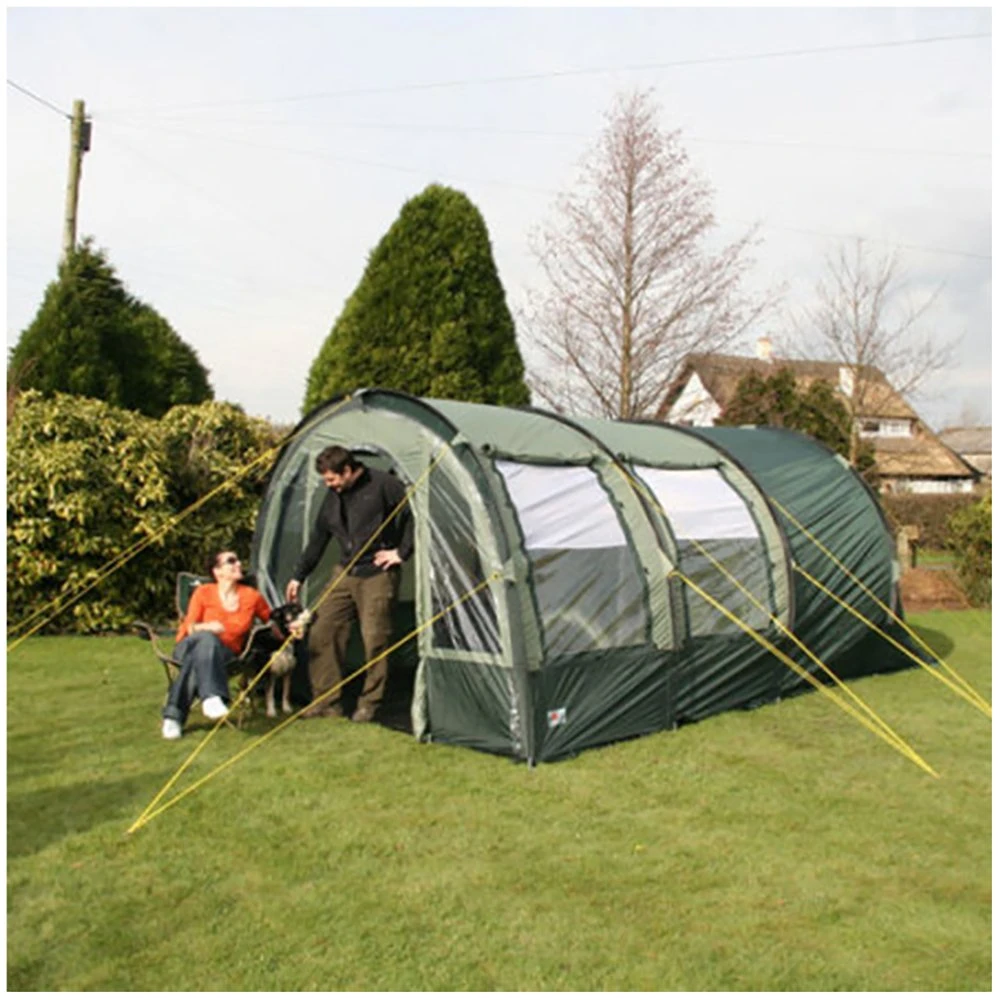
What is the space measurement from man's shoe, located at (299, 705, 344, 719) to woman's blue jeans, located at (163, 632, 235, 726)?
2.49ft

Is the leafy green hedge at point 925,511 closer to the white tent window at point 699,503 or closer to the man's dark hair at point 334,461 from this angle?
the white tent window at point 699,503

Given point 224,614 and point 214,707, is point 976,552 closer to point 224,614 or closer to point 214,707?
point 224,614

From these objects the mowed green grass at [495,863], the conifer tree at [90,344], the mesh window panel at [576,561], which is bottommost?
the mowed green grass at [495,863]

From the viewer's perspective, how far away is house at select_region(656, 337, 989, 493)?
1586cm

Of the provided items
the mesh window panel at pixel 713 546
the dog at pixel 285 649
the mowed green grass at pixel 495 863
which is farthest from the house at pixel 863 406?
the mowed green grass at pixel 495 863

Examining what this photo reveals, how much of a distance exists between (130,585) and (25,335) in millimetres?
3272

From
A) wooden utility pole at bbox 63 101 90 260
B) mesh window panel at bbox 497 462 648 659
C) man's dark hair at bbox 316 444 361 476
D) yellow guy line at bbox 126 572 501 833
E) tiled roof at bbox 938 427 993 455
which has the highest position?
wooden utility pole at bbox 63 101 90 260

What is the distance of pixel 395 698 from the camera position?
751 centimetres

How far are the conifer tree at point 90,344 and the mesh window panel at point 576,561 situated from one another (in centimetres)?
676

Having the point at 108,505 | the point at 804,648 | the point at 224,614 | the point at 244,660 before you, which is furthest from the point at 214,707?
the point at 108,505

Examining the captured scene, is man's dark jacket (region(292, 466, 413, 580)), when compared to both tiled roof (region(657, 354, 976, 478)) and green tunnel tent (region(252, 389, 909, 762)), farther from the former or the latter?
tiled roof (region(657, 354, 976, 478))

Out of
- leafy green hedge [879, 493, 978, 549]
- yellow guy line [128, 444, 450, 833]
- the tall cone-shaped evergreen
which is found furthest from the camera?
leafy green hedge [879, 493, 978, 549]

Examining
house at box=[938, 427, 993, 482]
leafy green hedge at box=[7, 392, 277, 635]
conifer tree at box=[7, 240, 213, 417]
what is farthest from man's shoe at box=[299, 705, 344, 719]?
house at box=[938, 427, 993, 482]

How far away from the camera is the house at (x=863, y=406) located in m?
15.9
